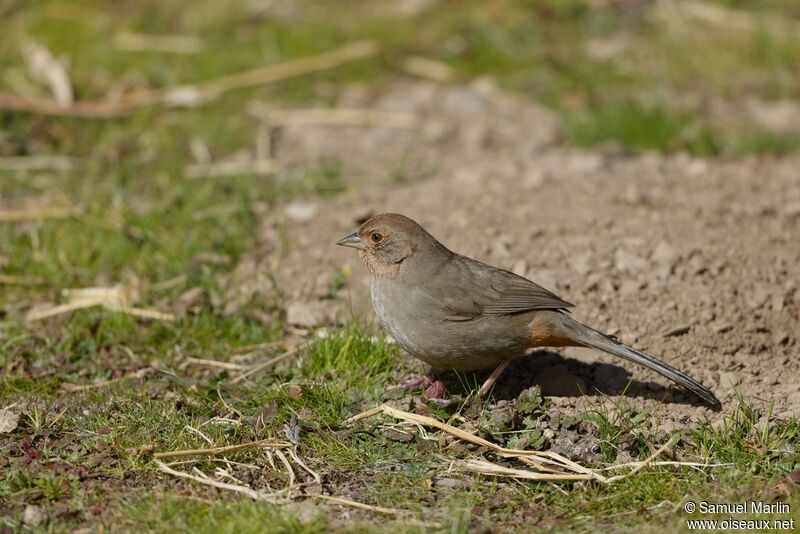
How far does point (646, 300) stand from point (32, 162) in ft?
15.9

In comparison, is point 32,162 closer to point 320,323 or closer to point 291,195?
point 291,195

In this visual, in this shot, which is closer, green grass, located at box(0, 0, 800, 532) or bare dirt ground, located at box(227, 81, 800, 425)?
green grass, located at box(0, 0, 800, 532)

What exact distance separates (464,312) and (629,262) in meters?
1.35

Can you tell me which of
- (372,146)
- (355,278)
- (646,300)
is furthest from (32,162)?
(646,300)

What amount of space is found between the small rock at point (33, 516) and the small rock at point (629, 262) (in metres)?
3.44

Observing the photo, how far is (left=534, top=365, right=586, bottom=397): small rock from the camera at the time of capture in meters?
5.40

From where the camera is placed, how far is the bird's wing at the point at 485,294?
5289mm

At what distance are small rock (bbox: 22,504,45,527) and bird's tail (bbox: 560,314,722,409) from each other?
2565mm

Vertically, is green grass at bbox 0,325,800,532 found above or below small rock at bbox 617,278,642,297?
below

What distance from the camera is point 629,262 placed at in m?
6.13

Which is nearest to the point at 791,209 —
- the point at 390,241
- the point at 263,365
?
the point at 390,241

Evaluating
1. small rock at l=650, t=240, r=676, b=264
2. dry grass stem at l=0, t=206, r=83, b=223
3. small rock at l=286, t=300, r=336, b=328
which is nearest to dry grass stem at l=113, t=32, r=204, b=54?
dry grass stem at l=0, t=206, r=83, b=223

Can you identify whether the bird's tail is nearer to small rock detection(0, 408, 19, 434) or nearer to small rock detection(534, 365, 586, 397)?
small rock detection(534, 365, 586, 397)

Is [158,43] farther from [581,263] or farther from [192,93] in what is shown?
[581,263]
